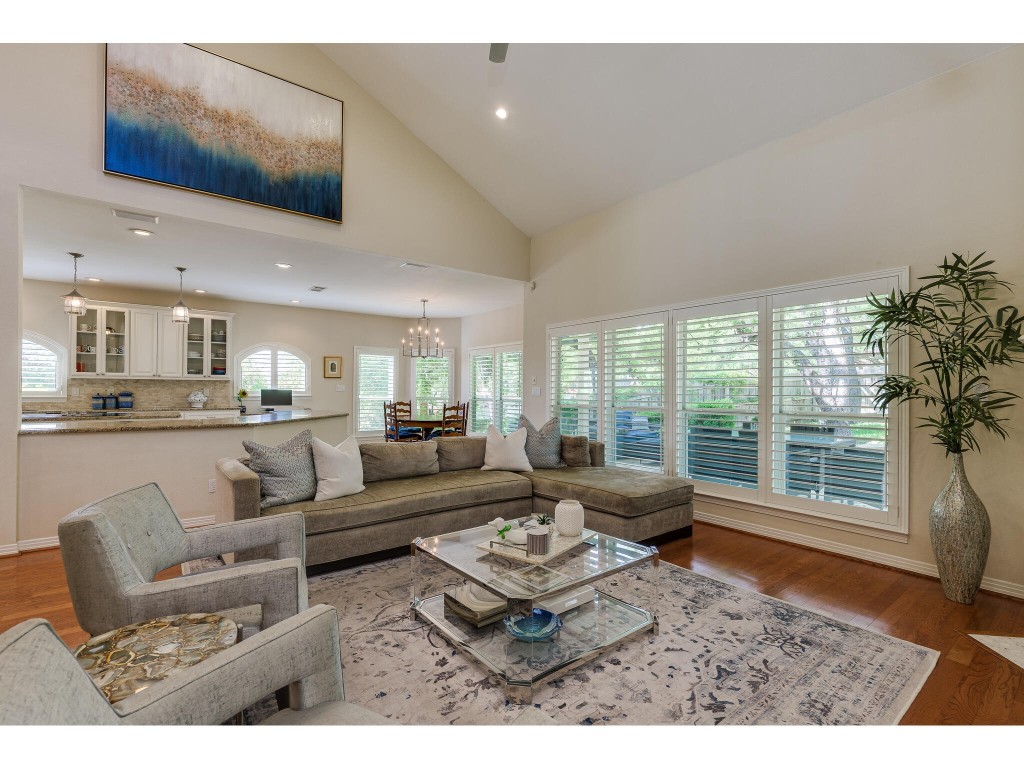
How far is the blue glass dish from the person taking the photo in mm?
2006

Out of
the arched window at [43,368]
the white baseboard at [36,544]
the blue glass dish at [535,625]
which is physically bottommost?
the white baseboard at [36,544]

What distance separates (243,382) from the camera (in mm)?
7629

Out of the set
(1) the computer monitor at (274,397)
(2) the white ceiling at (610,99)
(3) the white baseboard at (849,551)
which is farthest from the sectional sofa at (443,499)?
(1) the computer monitor at (274,397)

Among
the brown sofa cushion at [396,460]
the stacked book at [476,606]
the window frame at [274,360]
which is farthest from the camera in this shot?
the window frame at [274,360]

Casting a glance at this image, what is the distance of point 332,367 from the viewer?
8516mm

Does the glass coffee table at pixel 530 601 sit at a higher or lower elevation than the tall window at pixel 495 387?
lower

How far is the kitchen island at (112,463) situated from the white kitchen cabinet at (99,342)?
3.16 m

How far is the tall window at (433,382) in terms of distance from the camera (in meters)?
9.39

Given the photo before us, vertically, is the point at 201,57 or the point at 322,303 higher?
the point at 201,57

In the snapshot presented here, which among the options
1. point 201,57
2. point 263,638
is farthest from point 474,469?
point 201,57

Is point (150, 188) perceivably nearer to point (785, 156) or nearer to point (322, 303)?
point (322, 303)

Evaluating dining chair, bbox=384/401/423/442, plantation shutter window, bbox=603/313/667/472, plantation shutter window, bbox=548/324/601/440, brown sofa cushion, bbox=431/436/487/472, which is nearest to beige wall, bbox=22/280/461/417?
dining chair, bbox=384/401/423/442

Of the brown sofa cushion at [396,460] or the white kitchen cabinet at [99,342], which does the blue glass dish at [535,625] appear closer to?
the brown sofa cushion at [396,460]
